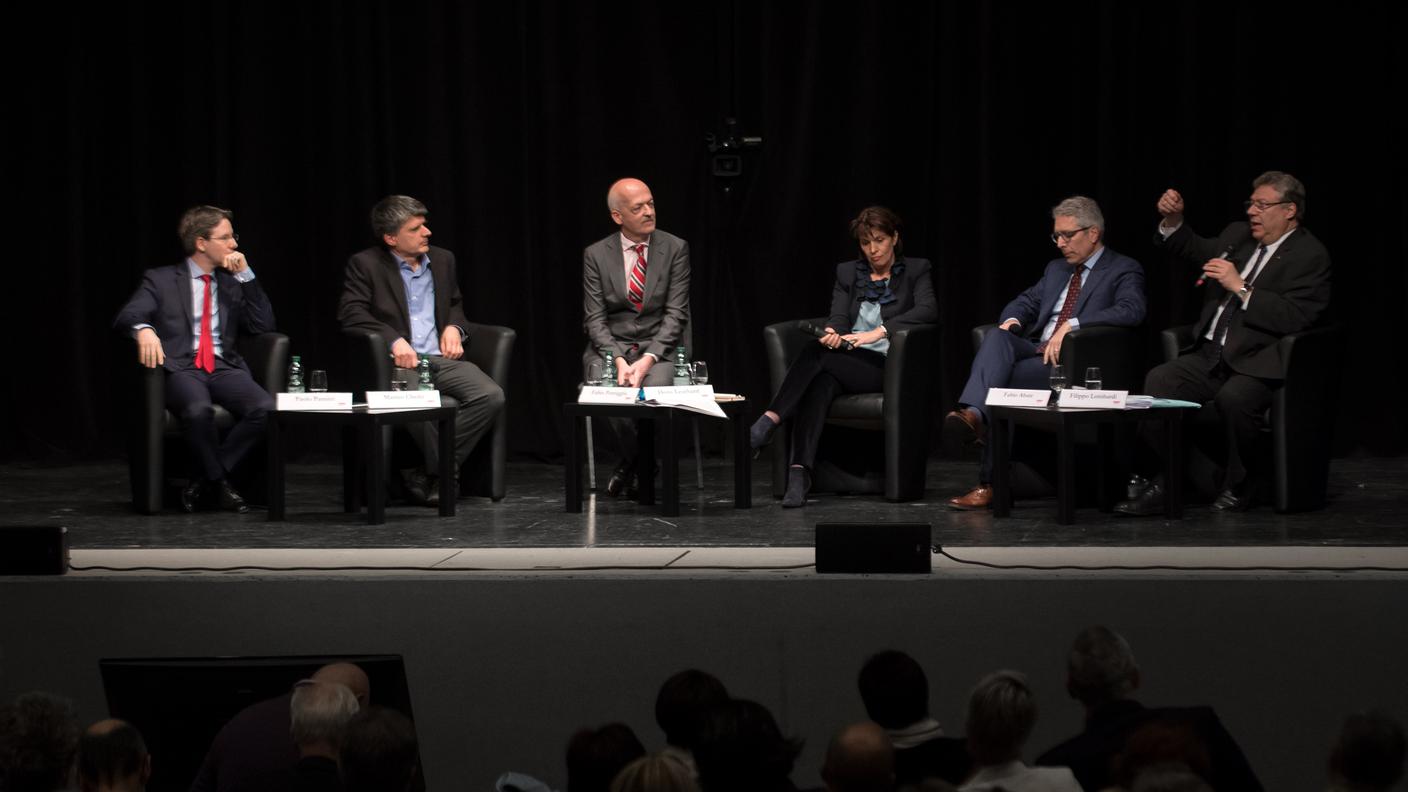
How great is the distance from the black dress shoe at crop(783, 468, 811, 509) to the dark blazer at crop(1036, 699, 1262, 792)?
2532 mm

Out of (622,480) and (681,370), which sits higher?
(681,370)

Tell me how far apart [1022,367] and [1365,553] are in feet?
5.34

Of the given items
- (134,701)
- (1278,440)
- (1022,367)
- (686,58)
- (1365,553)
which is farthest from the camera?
(686,58)

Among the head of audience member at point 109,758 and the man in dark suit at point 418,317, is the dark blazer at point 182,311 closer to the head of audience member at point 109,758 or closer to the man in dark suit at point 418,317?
the man in dark suit at point 418,317

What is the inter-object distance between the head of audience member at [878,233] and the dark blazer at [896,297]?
75 mm

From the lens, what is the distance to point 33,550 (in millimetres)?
4109

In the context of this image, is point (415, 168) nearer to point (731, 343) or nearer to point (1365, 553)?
point (731, 343)

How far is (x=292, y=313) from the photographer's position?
725cm

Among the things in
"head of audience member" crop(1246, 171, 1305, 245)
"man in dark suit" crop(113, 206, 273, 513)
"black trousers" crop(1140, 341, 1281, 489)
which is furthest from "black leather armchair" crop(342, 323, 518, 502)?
"head of audience member" crop(1246, 171, 1305, 245)

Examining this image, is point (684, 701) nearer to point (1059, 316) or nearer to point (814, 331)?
point (814, 331)

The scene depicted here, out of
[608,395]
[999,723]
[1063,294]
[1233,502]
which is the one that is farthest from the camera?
[1063,294]

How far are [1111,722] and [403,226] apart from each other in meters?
3.84

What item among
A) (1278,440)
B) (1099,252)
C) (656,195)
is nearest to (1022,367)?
(1099,252)

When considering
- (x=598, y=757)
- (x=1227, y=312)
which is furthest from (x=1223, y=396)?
(x=598, y=757)
